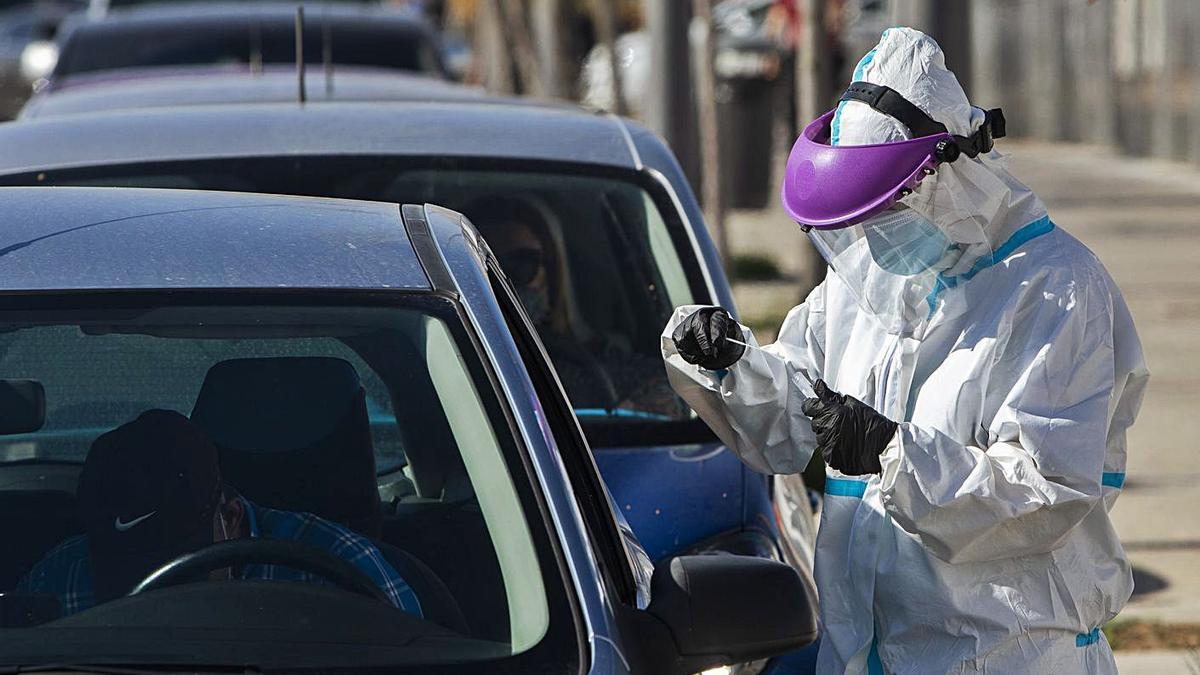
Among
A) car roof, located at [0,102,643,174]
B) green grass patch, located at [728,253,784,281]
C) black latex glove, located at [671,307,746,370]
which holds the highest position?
black latex glove, located at [671,307,746,370]

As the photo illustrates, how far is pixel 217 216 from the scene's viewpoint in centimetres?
279

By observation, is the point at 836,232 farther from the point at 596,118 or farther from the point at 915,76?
the point at 596,118

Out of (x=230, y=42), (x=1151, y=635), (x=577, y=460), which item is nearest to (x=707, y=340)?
(x=577, y=460)

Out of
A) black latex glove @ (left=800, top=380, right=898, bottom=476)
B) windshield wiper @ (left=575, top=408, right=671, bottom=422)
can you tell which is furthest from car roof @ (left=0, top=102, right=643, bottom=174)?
black latex glove @ (left=800, top=380, right=898, bottom=476)

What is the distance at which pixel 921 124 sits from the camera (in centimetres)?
267

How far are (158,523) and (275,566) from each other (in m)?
0.16

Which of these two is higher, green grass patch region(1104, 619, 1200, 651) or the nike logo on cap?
the nike logo on cap

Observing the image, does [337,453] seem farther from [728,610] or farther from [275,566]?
[728,610]

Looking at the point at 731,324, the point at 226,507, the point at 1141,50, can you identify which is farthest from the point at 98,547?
the point at 1141,50

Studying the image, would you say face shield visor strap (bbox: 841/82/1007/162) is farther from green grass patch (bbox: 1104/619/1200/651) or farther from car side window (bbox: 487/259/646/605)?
green grass patch (bbox: 1104/619/1200/651)

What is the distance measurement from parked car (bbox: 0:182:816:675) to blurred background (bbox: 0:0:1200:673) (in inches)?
37.6

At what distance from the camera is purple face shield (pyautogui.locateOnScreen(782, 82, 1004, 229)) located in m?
2.62

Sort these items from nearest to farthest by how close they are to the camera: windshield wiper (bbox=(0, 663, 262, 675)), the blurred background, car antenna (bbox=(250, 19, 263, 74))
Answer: windshield wiper (bbox=(0, 663, 262, 675)), the blurred background, car antenna (bbox=(250, 19, 263, 74))

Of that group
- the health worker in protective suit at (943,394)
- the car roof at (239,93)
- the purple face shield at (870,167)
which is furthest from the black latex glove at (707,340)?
the car roof at (239,93)
